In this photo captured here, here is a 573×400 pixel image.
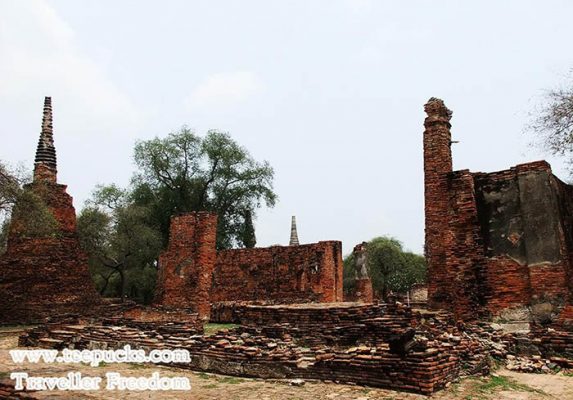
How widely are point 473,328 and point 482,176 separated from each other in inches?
139

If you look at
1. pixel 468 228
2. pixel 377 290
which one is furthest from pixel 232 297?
pixel 377 290

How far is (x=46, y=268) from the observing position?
16.5 m

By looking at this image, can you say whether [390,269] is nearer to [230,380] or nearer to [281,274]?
[281,274]

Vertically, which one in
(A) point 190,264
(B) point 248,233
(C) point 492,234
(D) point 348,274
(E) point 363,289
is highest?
(B) point 248,233

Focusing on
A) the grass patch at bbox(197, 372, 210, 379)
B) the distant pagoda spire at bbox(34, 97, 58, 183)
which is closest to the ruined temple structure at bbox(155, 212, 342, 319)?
the distant pagoda spire at bbox(34, 97, 58, 183)

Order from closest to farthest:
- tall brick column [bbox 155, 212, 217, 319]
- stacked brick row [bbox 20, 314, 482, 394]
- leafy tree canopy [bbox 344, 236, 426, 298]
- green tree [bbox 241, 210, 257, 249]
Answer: stacked brick row [bbox 20, 314, 482, 394] → tall brick column [bbox 155, 212, 217, 319] → green tree [bbox 241, 210, 257, 249] → leafy tree canopy [bbox 344, 236, 426, 298]

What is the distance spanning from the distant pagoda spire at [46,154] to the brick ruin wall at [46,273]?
1.74 feet

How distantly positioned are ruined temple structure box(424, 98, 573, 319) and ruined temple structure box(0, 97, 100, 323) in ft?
36.7

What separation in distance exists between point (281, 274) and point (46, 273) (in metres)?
8.96

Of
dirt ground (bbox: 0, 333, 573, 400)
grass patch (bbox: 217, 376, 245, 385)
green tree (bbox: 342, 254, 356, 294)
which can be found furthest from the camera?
green tree (bbox: 342, 254, 356, 294)

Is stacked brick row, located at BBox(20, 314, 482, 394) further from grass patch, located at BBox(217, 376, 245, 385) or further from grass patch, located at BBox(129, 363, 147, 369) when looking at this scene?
grass patch, located at BBox(129, 363, 147, 369)

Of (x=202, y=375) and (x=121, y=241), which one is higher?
(x=121, y=241)

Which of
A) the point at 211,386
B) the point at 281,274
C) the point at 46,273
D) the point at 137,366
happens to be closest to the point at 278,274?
the point at 281,274

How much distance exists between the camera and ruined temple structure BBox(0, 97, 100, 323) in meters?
16.0
